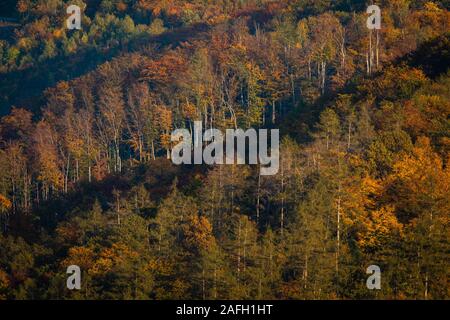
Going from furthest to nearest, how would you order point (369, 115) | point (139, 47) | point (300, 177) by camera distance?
point (139, 47) < point (369, 115) < point (300, 177)

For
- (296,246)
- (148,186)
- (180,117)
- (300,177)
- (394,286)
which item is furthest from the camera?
(180,117)

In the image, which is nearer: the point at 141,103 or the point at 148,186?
the point at 148,186

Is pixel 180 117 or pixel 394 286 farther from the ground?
pixel 180 117

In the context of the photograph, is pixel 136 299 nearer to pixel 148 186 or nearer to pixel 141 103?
pixel 148 186

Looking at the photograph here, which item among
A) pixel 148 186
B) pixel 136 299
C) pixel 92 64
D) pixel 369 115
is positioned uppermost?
pixel 92 64

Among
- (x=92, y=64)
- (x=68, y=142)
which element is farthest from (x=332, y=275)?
(x=92, y=64)

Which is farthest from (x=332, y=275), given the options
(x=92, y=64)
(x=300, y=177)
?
(x=92, y=64)
